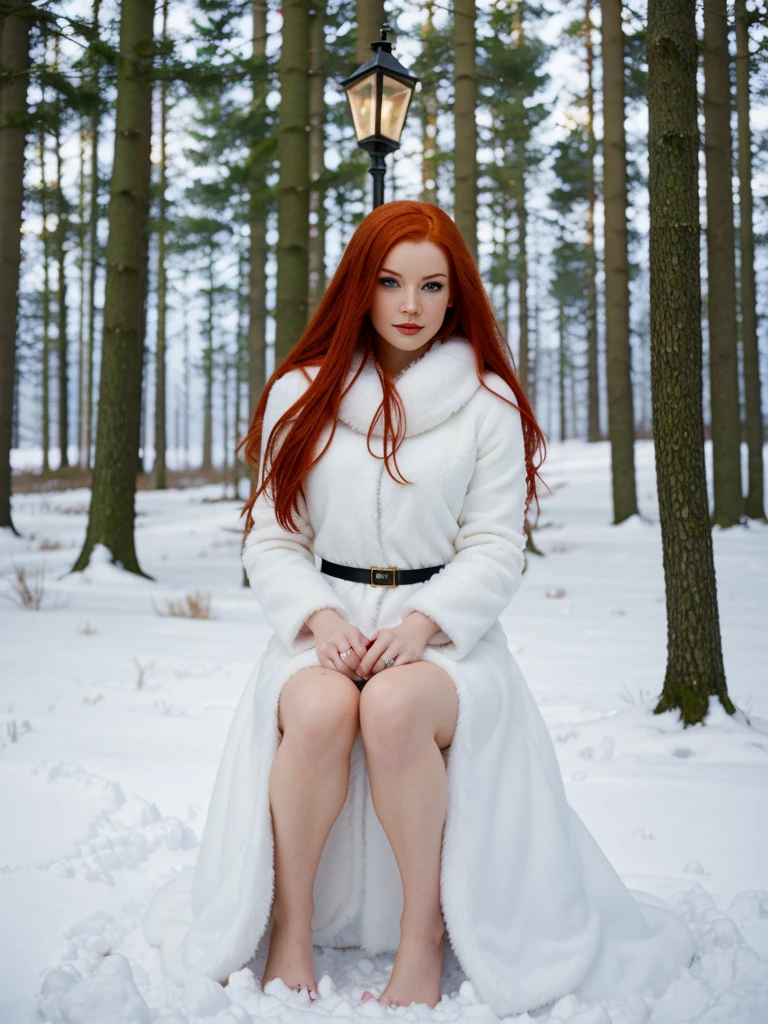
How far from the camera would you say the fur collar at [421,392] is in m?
2.39

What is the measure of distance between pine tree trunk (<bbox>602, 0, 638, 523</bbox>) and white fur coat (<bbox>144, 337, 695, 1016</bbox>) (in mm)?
10336

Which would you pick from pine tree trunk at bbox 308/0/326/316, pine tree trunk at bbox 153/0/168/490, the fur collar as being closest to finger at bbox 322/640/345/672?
the fur collar

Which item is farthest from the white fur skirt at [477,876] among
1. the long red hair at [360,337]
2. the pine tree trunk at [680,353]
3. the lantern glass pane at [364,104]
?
the lantern glass pane at [364,104]

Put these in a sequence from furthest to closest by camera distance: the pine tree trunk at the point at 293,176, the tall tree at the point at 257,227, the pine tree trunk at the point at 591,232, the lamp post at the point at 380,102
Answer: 1. the pine tree trunk at the point at 591,232
2. the tall tree at the point at 257,227
3. the pine tree trunk at the point at 293,176
4. the lamp post at the point at 380,102

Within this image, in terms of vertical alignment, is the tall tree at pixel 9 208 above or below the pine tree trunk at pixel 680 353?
above

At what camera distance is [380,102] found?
6074 millimetres

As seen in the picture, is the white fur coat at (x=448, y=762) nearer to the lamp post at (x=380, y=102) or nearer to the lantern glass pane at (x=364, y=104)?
the lamp post at (x=380, y=102)

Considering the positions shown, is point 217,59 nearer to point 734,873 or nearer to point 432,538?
point 432,538

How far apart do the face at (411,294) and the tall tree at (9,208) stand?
347 inches

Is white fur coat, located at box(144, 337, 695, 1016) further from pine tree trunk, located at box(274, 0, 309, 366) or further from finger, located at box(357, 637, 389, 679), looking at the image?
pine tree trunk, located at box(274, 0, 309, 366)

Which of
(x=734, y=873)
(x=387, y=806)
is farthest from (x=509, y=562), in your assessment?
A: (x=734, y=873)

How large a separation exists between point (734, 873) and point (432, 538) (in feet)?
5.16

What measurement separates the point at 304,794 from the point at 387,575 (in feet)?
1.94

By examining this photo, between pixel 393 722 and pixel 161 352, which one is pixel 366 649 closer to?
pixel 393 722
